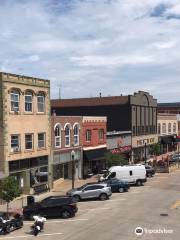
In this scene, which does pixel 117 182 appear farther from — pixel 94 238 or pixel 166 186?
pixel 94 238

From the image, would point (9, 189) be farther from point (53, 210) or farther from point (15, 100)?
point (15, 100)

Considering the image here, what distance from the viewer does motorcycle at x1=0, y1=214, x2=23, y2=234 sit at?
3003 cm

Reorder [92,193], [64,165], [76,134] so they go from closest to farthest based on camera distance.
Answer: [92,193]
[64,165]
[76,134]

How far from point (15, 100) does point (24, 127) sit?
308 centimetres

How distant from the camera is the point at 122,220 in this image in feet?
109

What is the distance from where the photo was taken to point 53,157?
5300 centimetres

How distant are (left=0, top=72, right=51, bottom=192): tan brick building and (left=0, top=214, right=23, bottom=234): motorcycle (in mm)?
12435

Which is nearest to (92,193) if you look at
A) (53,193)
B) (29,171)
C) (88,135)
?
(53,193)

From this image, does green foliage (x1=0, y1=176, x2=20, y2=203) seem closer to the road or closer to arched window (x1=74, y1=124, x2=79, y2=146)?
the road

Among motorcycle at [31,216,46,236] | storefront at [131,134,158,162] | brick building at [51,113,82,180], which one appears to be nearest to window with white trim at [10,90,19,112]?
brick building at [51,113,82,180]

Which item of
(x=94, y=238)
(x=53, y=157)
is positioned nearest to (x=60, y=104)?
(x=53, y=157)

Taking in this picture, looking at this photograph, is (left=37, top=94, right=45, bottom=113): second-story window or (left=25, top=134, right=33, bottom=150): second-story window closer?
(left=25, top=134, right=33, bottom=150): second-story window

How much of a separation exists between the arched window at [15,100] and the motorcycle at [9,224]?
610 inches

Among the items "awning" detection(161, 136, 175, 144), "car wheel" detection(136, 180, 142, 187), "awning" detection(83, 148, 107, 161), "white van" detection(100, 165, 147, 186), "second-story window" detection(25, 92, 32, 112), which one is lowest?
"car wheel" detection(136, 180, 142, 187)
